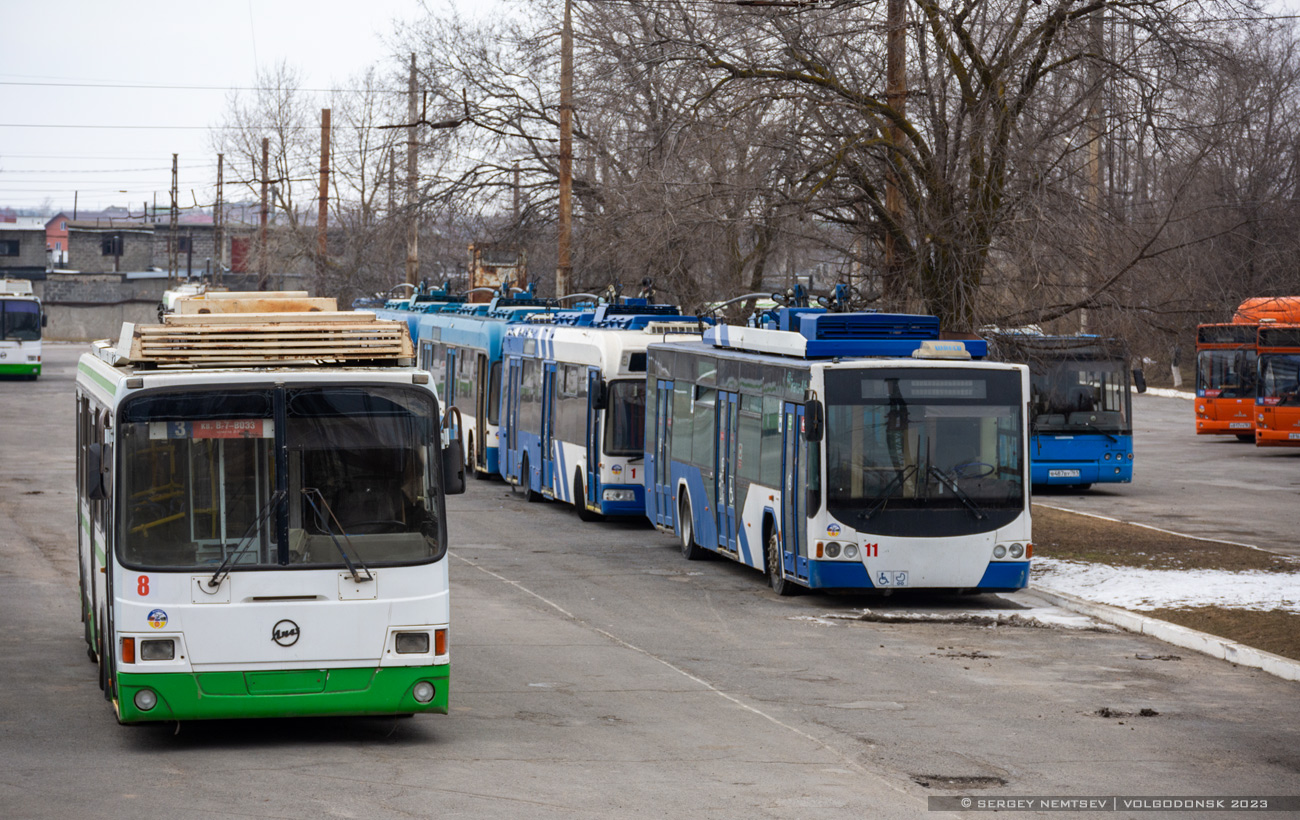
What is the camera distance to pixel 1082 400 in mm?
29422

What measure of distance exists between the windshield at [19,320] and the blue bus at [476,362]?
2540 centimetres

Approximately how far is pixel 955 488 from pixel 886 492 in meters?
0.68

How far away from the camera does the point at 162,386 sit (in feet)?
31.1

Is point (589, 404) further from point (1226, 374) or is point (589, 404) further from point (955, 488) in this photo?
point (1226, 374)

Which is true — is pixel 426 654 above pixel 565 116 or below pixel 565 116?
below

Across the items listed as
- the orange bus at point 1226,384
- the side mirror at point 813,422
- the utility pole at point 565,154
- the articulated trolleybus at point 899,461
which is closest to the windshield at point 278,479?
the side mirror at point 813,422

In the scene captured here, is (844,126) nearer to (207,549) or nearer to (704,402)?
(704,402)

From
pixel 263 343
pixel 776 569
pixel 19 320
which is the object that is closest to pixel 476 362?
pixel 776 569

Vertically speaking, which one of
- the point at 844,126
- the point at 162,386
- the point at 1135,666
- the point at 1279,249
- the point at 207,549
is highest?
the point at 844,126

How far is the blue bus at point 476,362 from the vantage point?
2977 centimetres

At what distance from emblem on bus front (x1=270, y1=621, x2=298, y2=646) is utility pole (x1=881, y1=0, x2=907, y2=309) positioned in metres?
10.3

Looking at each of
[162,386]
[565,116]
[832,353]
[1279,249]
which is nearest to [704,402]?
[832,353]

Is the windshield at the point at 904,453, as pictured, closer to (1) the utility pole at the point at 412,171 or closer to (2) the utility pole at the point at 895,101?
(2) the utility pole at the point at 895,101

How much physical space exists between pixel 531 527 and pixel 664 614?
25.4 ft
